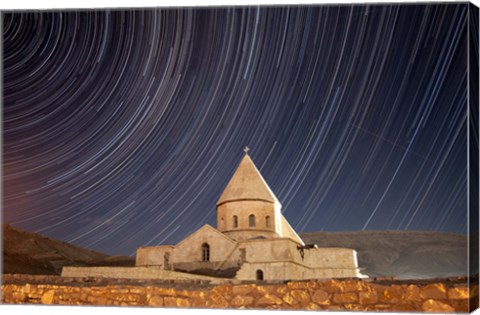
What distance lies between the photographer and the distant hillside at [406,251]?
1168cm

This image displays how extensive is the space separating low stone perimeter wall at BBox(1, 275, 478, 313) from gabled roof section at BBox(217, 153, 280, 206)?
2.26 m

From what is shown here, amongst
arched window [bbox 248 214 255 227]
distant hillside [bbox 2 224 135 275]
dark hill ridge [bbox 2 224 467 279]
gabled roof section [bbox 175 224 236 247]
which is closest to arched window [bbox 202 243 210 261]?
gabled roof section [bbox 175 224 236 247]

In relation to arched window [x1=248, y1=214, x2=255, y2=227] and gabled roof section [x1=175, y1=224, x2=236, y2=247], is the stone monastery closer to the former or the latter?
gabled roof section [x1=175, y1=224, x2=236, y2=247]

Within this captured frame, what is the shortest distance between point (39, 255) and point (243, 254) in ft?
12.4

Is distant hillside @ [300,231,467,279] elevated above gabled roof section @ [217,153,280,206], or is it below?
below

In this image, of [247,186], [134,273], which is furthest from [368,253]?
[134,273]

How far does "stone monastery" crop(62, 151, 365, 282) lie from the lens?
512 inches

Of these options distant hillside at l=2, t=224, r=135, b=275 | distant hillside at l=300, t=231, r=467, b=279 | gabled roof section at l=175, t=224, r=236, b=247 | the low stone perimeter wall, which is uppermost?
gabled roof section at l=175, t=224, r=236, b=247

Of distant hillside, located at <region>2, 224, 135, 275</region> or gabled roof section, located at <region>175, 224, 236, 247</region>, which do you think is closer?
distant hillside, located at <region>2, 224, 135, 275</region>

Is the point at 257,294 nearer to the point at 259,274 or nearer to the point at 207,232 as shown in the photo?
the point at 259,274

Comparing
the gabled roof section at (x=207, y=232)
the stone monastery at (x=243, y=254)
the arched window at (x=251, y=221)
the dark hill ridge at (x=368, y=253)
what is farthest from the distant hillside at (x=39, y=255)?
the arched window at (x=251, y=221)

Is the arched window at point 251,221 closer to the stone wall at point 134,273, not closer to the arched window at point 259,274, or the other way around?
Result: the arched window at point 259,274

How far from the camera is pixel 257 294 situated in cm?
1232

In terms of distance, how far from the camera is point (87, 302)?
13008 millimetres
